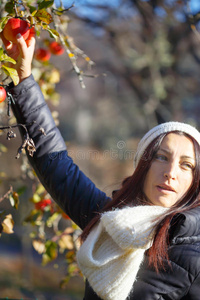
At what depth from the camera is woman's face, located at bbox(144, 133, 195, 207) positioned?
3.55 ft

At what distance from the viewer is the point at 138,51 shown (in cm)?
523

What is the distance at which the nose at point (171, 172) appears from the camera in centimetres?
108

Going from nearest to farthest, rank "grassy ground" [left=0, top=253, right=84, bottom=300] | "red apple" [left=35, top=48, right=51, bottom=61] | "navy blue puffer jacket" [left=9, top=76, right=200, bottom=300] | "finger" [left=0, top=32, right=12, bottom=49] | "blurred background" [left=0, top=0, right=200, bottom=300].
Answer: "navy blue puffer jacket" [left=9, top=76, right=200, bottom=300]
"finger" [left=0, top=32, right=12, bottom=49]
"red apple" [left=35, top=48, right=51, bottom=61]
"blurred background" [left=0, top=0, right=200, bottom=300]
"grassy ground" [left=0, top=253, right=84, bottom=300]

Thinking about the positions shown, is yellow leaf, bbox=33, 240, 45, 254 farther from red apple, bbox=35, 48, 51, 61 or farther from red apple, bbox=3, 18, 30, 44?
red apple, bbox=3, 18, 30, 44

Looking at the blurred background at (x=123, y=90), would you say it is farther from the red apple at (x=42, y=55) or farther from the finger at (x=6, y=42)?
the finger at (x=6, y=42)

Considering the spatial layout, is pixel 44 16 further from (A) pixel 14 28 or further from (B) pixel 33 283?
(B) pixel 33 283

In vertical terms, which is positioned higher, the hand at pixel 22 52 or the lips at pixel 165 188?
the hand at pixel 22 52

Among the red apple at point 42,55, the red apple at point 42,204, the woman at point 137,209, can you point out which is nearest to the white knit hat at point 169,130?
the woman at point 137,209

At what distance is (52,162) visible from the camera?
1.22 m

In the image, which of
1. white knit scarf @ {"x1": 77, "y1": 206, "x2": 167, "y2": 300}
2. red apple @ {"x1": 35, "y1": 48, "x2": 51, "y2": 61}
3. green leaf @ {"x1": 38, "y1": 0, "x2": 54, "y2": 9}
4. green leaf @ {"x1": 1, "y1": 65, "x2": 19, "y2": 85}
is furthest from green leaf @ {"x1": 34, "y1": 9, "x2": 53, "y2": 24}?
red apple @ {"x1": 35, "y1": 48, "x2": 51, "y2": 61}

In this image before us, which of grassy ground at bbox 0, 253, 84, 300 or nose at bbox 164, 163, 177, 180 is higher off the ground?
nose at bbox 164, 163, 177, 180

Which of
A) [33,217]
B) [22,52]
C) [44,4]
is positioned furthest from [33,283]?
[44,4]

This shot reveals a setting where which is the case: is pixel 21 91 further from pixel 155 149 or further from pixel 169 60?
pixel 169 60

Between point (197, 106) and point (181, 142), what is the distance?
17.9 ft
